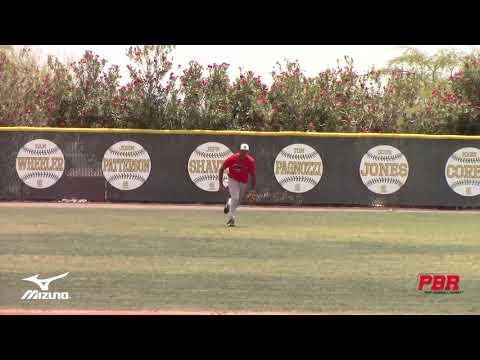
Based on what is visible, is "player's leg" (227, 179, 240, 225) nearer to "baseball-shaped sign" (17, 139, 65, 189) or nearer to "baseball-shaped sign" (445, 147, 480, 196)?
"baseball-shaped sign" (17, 139, 65, 189)

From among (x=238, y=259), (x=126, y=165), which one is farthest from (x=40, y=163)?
(x=238, y=259)

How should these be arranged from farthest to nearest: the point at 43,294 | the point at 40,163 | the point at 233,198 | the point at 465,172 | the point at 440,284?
the point at 465,172, the point at 40,163, the point at 233,198, the point at 440,284, the point at 43,294

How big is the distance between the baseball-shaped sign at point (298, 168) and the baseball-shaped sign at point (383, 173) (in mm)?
1274

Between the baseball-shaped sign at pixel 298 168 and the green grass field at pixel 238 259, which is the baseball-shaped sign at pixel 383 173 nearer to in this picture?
the baseball-shaped sign at pixel 298 168

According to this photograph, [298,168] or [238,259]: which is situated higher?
[298,168]

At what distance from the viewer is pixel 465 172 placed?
25.2 metres

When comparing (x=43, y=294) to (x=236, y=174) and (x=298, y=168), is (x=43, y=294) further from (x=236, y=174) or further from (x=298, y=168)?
(x=298, y=168)

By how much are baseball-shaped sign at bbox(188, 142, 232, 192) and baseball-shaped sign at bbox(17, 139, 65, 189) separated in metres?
3.59

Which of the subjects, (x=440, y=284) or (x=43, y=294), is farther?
(x=440, y=284)

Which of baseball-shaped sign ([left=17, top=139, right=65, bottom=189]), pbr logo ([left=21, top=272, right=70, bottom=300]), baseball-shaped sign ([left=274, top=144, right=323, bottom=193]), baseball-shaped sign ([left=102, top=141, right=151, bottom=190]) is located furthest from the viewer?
baseball-shaped sign ([left=274, top=144, right=323, bottom=193])

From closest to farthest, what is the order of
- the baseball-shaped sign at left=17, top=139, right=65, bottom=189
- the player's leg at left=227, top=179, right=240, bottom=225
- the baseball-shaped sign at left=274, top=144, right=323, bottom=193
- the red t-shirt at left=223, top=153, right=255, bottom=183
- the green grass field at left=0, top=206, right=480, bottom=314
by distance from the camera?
1. the green grass field at left=0, top=206, right=480, bottom=314
2. the player's leg at left=227, top=179, right=240, bottom=225
3. the red t-shirt at left=223, top=153, right=255, bottom=183
4. the baseball-shaped sign at left=17, top=139, right=65, bottom=189
5. the baseball-shaped sign at left=274, top=144, right=323, bottom=193

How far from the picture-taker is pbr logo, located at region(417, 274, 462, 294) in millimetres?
12086

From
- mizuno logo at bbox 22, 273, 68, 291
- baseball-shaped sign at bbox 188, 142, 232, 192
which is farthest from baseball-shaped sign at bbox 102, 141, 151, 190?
mizuno logo at bbox 22, 273, 68, 291

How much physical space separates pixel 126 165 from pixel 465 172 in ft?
30.6
